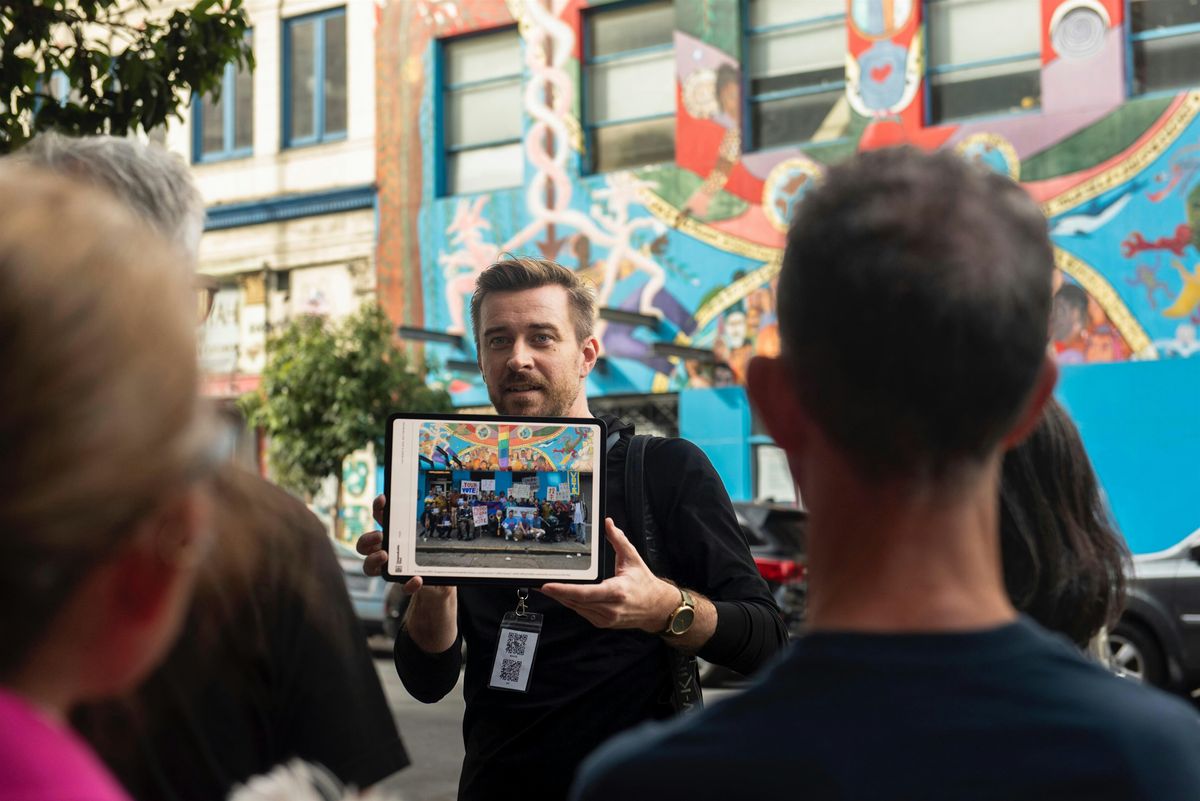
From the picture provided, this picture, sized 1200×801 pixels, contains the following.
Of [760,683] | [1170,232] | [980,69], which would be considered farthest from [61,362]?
[980,69]

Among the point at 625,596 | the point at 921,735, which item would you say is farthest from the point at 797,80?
the point at 921,735

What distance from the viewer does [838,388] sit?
1.30 m

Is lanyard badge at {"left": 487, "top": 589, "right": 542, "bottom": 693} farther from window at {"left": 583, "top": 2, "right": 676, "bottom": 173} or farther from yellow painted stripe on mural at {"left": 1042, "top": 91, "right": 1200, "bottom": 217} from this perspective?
window at {"left": 583, "top": 2, "right": 676, "bottom": 173}

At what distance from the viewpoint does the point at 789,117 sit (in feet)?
60.3

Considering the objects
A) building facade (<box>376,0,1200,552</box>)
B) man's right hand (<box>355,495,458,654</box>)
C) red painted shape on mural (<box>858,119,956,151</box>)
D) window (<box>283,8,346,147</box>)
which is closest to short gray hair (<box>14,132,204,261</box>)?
man's right hand (<box>355,495,458,654</box>)

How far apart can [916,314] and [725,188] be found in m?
17.5

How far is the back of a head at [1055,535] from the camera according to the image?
246 centimetres

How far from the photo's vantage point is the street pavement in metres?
8.26

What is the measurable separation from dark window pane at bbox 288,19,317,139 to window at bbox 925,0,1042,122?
915 cm

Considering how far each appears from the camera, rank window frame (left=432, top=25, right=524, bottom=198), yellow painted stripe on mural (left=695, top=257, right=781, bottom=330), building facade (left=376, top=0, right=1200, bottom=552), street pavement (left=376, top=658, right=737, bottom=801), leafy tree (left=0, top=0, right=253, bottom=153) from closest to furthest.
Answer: leafy tree (left=0, top=0, right=253, bottom=153)
street pavement (left=376, top=658, right=737, bottom=801)
building facade (left=376, top=0, right=1200, bottom=552)
yellow painted stripe on mural (left=695, top=257, right=781, bottom=330)
window frame (left=432, top=25, right=524, bottom=198)

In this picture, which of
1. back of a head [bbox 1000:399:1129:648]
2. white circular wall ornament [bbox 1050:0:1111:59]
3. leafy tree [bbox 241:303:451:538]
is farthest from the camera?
leafy tree [bbox 241:303:451:538]

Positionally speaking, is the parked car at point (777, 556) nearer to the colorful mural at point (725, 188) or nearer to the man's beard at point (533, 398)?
the colorful mural at point (725, 188)

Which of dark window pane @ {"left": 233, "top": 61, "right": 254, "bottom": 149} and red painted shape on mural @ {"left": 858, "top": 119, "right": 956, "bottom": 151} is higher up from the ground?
dark window pane @ {"left": 233, "top": 61, "right": 254, "bottom": 149}

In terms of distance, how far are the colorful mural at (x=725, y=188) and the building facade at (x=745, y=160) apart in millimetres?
28
